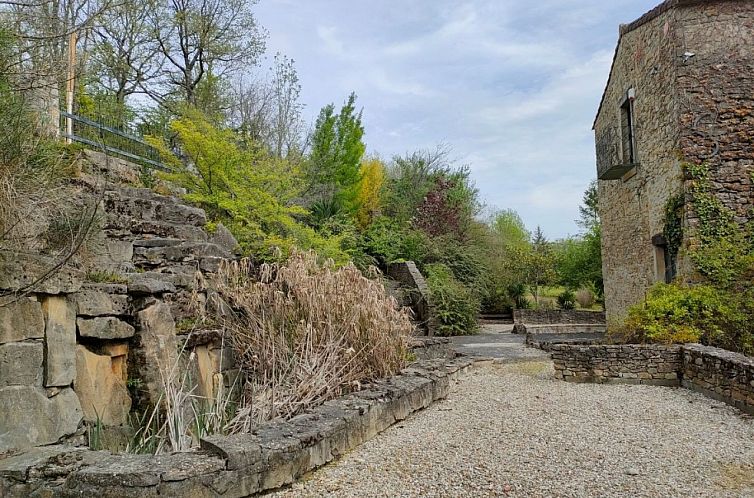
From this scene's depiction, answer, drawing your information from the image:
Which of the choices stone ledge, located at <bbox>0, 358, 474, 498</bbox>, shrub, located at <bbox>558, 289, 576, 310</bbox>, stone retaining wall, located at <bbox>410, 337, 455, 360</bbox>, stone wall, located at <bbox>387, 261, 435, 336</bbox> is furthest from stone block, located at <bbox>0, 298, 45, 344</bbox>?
shrub, located at <bbox>558, 289, 576, 310</bbox>

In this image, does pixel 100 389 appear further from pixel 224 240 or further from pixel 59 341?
pixel 224 240

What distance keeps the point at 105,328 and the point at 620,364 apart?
6.40 meters

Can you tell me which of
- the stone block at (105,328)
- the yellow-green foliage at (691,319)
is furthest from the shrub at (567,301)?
the stone block at (105,328)

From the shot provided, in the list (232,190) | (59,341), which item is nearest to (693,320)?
(232,190)

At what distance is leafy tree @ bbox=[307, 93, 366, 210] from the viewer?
1886 cm

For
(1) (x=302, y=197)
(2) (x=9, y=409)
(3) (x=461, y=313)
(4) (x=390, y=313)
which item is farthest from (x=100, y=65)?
(2) (x=9, y=409)

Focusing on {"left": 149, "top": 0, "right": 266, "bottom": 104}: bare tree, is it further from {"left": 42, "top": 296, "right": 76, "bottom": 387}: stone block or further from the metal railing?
{"left": 42, "top": 296, "right": 76, "bottom": 387}: stone block

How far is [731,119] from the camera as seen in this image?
30.2ft

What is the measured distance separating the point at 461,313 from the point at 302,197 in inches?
260

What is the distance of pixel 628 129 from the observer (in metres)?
11.8

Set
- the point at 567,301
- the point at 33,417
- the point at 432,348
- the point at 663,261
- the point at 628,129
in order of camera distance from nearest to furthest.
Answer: the point at 33,417
the point at 432,348
the point at 663,261
the point at 628,129
the point at 567,301

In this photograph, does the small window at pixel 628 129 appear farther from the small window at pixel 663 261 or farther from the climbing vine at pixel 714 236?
the climbing vine at pixel 714 236

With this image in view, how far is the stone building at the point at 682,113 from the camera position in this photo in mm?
9125

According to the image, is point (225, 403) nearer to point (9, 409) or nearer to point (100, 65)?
point (9, 409)
